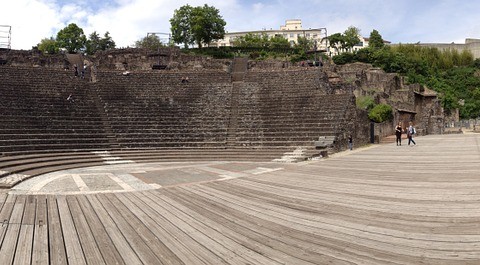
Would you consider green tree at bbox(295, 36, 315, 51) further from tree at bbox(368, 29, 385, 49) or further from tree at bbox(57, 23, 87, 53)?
tree at bbox(57, 23, 87, 53)

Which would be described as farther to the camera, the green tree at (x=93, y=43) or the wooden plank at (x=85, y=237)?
the green tree at (x=93, y=43)

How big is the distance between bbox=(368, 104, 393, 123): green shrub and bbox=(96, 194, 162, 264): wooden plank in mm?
24857

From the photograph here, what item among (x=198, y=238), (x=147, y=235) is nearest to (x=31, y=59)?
(x=147, y=235)

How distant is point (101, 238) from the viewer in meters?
4.97

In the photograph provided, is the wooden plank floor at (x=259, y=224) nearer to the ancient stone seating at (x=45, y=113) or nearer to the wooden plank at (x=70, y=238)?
the wooden plank at (x=70, y=238)

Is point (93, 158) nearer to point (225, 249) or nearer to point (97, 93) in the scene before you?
point (97, 93)

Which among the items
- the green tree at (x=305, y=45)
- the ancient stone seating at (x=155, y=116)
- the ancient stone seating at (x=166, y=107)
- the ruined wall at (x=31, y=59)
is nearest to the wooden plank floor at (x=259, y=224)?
the ancient stone seating at (x=155, y=116)

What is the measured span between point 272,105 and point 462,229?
17195 millimetres

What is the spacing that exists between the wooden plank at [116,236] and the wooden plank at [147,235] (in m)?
0.27

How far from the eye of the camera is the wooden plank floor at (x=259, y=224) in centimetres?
424

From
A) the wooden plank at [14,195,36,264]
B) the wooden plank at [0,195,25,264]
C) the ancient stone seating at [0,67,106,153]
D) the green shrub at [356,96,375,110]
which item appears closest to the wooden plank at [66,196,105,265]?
the wooden plank at [14,195,36,264]

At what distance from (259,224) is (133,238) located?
2002 mm

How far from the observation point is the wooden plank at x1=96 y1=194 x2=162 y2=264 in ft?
13.9

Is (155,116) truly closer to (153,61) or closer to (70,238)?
(70,238)
